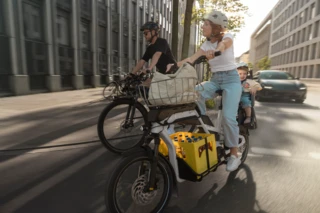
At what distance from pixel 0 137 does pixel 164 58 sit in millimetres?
3425

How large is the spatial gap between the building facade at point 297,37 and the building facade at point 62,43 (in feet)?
138

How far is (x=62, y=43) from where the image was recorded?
14.6 meters

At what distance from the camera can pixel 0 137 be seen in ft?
15.9

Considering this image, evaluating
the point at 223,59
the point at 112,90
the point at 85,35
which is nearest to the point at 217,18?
the point at 223,59

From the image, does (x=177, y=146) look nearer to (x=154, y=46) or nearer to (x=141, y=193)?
(x=141, y=193)

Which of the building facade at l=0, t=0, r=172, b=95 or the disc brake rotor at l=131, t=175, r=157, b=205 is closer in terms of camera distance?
the disc brake rotor at l=131, t=175, r=157, b=205

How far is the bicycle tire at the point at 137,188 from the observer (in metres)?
2.01

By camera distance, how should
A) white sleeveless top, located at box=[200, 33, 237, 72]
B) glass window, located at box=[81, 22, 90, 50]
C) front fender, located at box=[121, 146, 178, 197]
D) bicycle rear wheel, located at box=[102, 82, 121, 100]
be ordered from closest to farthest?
front fender, located at box=[121, 146, 178, 197] → white sleeveless top, located at box=[200, 33, 237, 72] → bicycle rear wheel, located at box=[102, 82, 121, 100] → glass window, located at box=[81, 22, 90, 50]

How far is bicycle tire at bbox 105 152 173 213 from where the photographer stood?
6.59 feet

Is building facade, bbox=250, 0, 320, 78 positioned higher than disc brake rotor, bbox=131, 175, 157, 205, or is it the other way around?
building facade, bbox=250, 0, 320, 78

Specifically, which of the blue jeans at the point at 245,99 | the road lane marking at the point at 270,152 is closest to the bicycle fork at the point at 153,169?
the blue jeans at the point at 245,99

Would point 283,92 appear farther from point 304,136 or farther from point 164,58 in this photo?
point 164,58

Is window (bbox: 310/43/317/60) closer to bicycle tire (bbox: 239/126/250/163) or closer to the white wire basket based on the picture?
bicycle tire (bbox: 239/126/250/163)

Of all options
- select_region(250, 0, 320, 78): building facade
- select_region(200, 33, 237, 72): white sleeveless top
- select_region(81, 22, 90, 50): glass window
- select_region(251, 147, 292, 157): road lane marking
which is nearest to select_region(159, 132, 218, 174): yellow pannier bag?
select_region(200, 33, 237, 72): white sleeveless top
